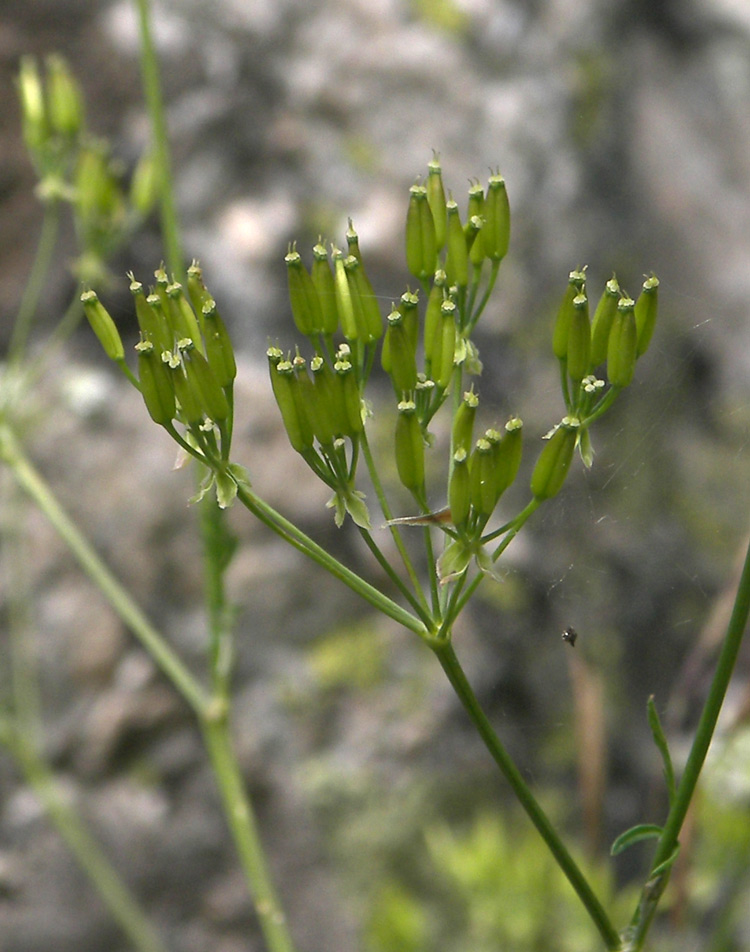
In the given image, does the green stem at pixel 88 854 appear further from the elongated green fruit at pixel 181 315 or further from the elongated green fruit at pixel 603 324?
the elongated green fruit at pixel 603 324

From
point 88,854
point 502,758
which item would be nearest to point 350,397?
point 502,758

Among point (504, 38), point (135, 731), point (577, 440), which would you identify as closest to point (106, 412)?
point (135, 731)

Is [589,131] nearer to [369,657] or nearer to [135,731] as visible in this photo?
[369,657]

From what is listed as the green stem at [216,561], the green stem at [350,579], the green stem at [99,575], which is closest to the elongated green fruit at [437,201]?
the green stem at [350,579]

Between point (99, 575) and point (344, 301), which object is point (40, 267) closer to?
point (99, 575)

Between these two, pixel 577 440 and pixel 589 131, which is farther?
pixel 589 131

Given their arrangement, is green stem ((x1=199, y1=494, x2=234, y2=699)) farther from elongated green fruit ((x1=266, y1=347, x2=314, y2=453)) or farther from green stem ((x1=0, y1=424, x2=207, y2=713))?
elongated green fruit ((x1=266, y1=347, x2=314, y2=453))

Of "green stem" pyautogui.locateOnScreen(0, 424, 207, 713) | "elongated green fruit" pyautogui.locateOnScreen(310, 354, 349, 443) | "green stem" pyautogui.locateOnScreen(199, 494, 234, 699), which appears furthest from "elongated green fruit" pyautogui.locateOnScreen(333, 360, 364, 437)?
"green stem" pyautogui.locateOnScreen(0, 424, 207, 713)
